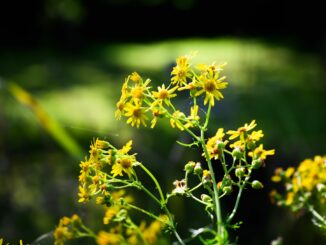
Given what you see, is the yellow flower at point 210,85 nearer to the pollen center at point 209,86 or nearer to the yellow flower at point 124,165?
the pollen center at point 209,86

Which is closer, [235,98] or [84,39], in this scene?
[235,98]

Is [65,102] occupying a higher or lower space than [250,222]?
higher

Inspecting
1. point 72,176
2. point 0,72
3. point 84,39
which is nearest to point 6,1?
point 84,39

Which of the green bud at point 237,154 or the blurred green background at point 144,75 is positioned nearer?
the green bud at point 237,154

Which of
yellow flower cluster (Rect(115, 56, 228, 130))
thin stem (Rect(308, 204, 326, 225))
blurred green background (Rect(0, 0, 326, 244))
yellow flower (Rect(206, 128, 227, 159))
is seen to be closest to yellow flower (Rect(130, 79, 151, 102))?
yellow flower cluster (Rect(115, 56, 228, 130))

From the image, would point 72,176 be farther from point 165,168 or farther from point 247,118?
point 247,118

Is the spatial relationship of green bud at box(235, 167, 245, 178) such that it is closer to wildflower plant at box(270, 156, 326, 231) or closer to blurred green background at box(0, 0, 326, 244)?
wildflower plant at box(270, 156, 326, 231)

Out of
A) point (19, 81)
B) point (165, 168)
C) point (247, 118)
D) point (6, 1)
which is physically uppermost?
point (6, 1)

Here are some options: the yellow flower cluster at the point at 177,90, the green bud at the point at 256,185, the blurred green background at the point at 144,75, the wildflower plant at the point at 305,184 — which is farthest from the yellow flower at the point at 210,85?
the blurred green background at the point at 144,75
